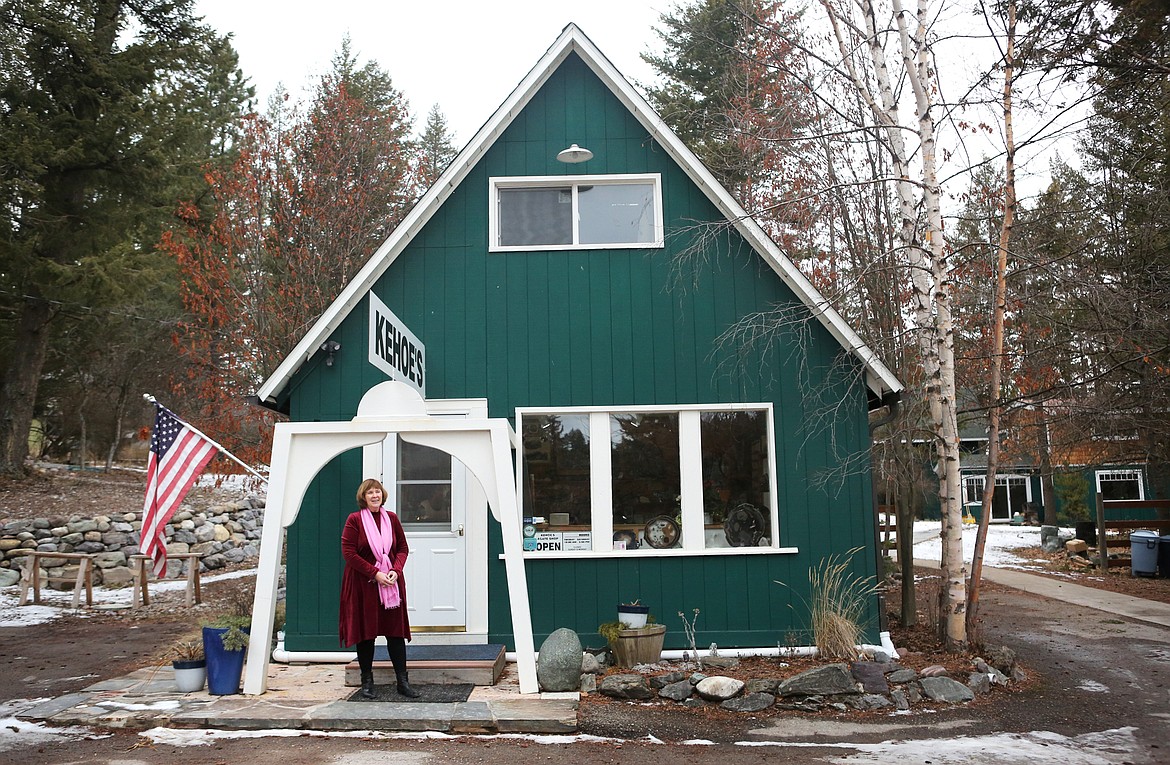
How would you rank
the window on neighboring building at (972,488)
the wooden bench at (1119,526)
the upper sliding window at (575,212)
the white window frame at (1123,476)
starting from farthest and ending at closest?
1. the window on neighboring building at (972,488)
2. the white window frame at (1123,476)
3. the wooden bench at (1119,526)
4. the upper sliding window at (575,212)

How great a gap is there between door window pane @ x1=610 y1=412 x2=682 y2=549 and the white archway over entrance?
177 centimetres

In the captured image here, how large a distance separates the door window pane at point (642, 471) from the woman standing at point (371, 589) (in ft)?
8.44

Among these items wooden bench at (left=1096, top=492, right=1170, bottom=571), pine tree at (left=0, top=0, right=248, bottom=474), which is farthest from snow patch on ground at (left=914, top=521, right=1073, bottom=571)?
pine tree at (left=0, top=0, right=248, bottom=474)

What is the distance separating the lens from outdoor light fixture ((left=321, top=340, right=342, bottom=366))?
357 inches

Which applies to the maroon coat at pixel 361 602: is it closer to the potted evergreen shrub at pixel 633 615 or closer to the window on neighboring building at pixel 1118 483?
the potted evergreen shrub at pixel 633 615

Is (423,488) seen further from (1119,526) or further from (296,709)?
(1119,526)

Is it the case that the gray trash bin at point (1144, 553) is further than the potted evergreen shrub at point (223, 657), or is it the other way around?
the gray trash bin at point (1144, 553)

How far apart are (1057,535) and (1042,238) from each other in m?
12.4

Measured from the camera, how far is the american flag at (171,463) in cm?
959

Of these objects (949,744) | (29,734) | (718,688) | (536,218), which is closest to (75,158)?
(536,218)

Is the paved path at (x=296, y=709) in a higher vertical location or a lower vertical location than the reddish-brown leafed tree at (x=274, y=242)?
lower

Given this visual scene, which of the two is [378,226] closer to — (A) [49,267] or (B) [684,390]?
(A) [49,267]

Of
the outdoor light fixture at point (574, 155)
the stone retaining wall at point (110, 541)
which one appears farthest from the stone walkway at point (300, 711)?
the stone retaining wall at point (110, 541)

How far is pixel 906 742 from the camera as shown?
620cm
